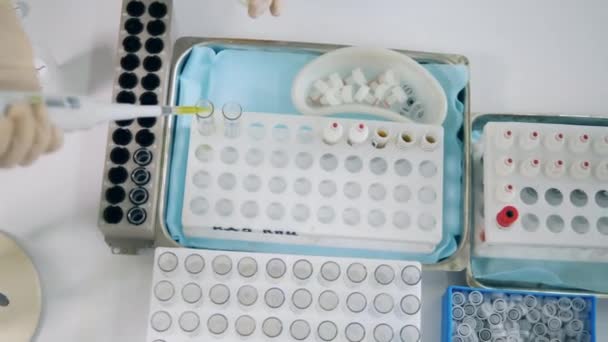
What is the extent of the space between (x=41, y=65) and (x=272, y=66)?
14.9 inches

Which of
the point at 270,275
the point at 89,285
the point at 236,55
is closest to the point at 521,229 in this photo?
the point at 270,275

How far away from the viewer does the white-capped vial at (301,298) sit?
96cm

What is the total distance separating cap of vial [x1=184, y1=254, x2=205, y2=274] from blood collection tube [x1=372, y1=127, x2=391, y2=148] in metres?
0.33

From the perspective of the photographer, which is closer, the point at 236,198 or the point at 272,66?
the point at 236,198

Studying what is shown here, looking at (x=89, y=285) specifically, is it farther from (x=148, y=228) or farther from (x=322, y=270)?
(x=322, y=270)

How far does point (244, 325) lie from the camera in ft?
3.12

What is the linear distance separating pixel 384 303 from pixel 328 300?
0.08 m

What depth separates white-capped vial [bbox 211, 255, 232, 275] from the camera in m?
0.97

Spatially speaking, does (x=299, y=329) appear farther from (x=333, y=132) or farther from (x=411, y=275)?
(x=333, y=132)

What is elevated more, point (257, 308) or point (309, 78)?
point (309, 78)

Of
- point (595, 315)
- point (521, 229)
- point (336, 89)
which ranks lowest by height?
point (595, 315)

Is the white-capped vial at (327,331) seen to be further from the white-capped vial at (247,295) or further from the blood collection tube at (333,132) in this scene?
the blood collection tube at (333,132)

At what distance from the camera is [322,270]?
0.98 m

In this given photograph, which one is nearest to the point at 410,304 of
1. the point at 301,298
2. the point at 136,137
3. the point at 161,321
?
the point at 301,298
